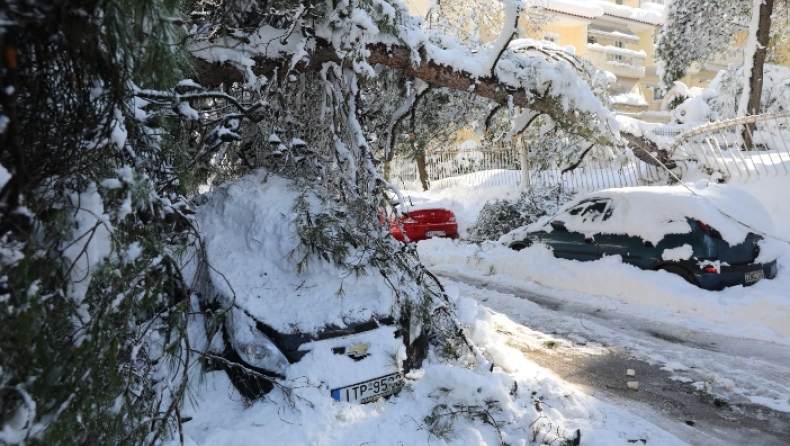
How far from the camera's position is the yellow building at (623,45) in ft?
104

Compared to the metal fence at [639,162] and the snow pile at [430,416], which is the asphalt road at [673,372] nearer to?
the snow pile at [430,416]

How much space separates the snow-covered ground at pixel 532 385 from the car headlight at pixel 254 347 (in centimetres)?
21

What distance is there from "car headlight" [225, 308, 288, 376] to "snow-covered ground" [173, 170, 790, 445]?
214mm

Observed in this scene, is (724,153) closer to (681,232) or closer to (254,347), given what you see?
(681,232)

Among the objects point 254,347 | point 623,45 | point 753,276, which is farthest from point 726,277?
point 623,45

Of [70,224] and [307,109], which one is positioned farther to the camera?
[307,109]

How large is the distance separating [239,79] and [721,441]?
5.64 metres

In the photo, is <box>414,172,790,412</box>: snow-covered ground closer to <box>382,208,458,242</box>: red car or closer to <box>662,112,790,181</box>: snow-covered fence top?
<box>662,112,790,181</box>: snow-covered fence top

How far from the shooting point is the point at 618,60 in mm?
35094

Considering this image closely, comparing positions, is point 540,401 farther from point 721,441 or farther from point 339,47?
point 339,47

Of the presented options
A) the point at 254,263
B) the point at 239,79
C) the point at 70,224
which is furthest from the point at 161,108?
the point at 239,79

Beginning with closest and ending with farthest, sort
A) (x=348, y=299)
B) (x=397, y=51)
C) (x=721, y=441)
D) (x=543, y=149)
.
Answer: (x=721, y=441) → (x=348, y=299) → (x=397, y=51) → (x=543, y=149)

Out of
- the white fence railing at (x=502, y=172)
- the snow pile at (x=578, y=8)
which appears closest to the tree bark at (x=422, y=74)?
the white fence railing at (x=502, y=172)

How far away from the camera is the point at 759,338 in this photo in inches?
246
